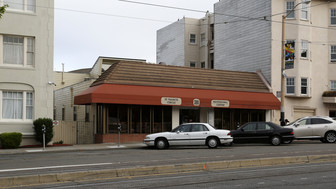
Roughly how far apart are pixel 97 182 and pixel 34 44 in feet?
53.6

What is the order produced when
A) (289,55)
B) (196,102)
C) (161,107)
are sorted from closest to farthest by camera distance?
(289,55)
(196,102)
(161,107)

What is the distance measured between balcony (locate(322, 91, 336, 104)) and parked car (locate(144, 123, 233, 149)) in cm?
1673

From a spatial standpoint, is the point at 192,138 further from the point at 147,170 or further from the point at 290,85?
the point at 290,85

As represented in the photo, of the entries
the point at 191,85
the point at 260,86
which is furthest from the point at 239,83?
the point at 191,85

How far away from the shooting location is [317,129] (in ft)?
79.6

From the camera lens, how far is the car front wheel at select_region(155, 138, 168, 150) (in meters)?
21.1

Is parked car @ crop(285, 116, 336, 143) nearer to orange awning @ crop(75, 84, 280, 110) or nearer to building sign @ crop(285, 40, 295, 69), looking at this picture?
building sign @ crop(285, 40, 295, 69)

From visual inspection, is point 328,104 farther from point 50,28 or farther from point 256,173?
point 256,173

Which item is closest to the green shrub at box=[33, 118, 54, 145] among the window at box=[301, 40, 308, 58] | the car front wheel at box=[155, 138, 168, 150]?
the car front wheel at box=[155, 138, 168, 150]

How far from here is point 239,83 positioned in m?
32.1

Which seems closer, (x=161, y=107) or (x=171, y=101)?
(x=171, y=101)

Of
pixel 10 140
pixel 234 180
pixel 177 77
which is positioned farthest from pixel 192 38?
pixel 234 180

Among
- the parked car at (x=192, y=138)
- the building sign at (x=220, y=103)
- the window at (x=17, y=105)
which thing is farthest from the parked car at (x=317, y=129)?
the window at (x=17, y=105)

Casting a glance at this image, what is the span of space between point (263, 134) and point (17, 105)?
45.3 ft
